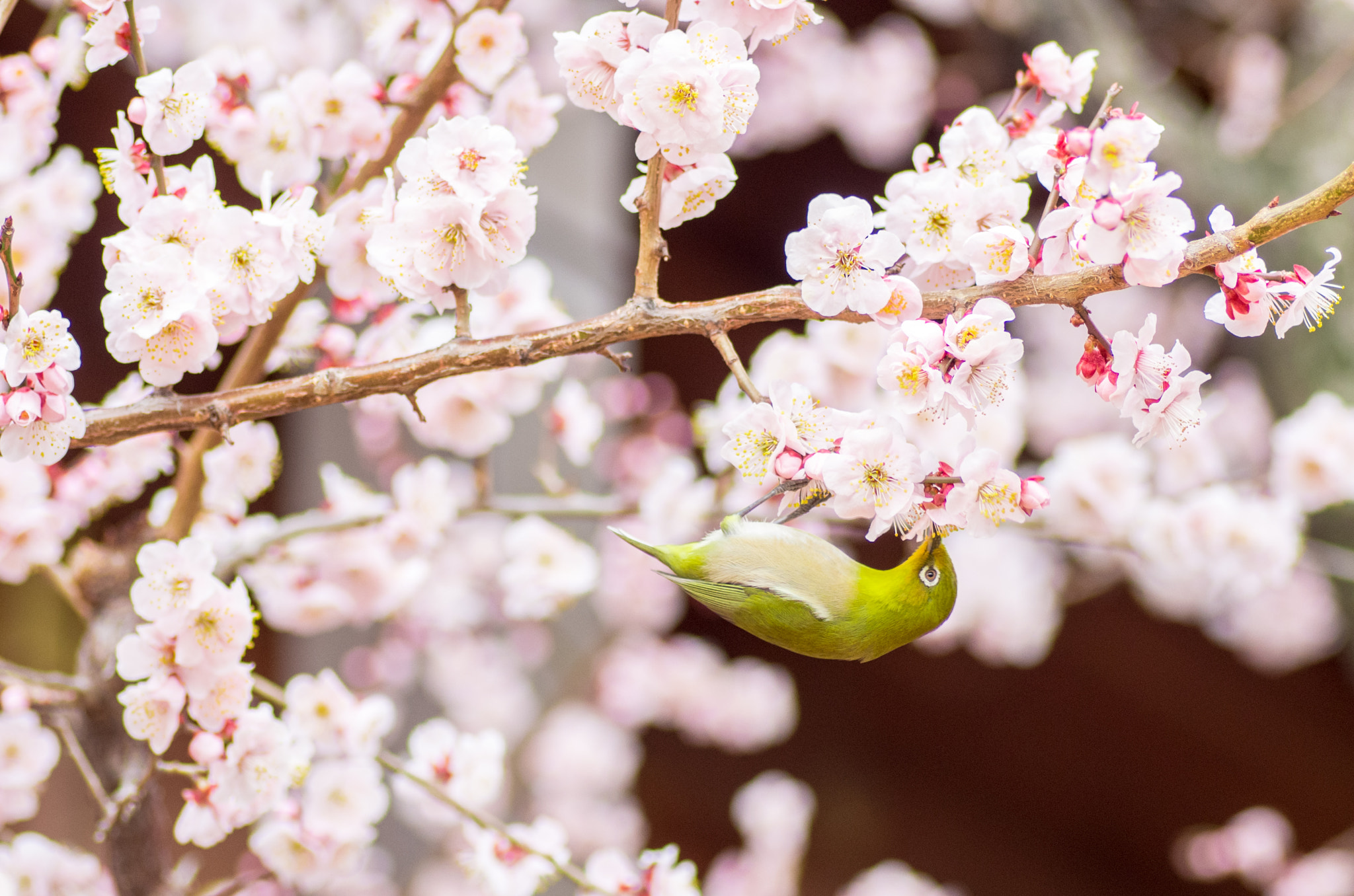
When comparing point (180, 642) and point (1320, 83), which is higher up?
point (1320, 83)

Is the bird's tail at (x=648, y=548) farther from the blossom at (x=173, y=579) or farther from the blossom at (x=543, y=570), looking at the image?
the blossom at (x=543, y=570)

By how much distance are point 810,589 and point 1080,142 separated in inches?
10.5

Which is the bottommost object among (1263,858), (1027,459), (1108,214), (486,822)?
(1263,858)

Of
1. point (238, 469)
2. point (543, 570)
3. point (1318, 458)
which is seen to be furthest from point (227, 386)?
point (1318, 458)

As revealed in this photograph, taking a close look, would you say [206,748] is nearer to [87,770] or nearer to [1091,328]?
[87,770]

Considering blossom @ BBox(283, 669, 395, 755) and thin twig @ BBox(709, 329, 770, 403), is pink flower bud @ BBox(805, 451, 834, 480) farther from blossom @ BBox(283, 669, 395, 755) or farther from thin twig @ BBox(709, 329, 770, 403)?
blossom @ BBox(283, 669, 395, 755)

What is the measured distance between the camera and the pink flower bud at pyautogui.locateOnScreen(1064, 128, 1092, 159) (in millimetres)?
434

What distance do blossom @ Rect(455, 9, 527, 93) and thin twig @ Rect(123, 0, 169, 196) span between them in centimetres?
23

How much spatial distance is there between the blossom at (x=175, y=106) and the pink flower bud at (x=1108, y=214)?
53 centimetres

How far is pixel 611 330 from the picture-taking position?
1.59ft

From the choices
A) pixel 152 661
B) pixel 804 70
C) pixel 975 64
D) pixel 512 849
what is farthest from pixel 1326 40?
pixel 152 661

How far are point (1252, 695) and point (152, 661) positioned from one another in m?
2.36

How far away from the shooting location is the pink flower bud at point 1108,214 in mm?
419

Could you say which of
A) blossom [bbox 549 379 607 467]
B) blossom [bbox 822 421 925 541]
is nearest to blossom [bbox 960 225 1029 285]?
blossom [bbox 822 421 925 541]
